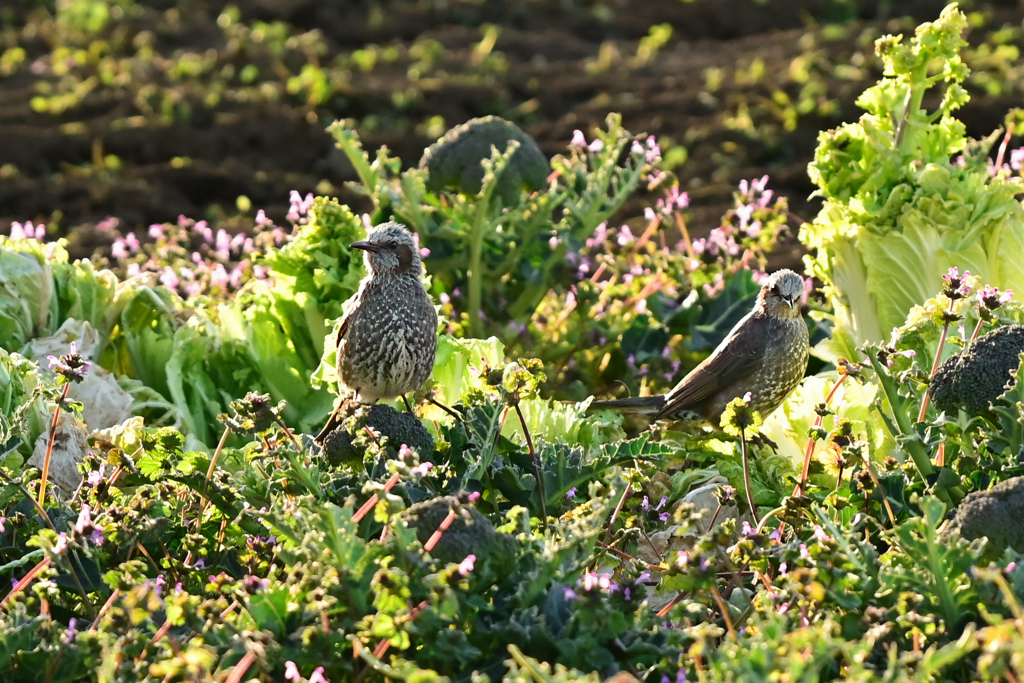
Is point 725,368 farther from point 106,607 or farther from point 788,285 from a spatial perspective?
point 106,607

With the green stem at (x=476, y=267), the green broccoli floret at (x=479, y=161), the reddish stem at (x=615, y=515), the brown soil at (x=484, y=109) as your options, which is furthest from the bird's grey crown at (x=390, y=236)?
the brown soil at (x=484, y=109)

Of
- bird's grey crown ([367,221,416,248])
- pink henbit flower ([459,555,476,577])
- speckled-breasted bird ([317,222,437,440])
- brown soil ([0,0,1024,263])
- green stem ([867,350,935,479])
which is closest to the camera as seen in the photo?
pink henbit flower ([459,555,476,577])

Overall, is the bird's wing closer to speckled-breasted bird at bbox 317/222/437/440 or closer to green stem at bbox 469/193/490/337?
speckled-breasted bird at bbox 317/222/437/440

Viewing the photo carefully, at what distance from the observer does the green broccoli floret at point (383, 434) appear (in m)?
2.88

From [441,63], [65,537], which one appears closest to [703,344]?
[65,537]

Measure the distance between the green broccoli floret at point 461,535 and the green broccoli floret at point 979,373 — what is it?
1163 mm

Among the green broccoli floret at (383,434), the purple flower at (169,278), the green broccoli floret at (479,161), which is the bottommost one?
the purple flower at (169,278)

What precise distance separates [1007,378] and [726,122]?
697 cm

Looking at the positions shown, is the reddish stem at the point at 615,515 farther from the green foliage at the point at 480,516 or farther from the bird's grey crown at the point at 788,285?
the bird's grey crown at the point at 788,285

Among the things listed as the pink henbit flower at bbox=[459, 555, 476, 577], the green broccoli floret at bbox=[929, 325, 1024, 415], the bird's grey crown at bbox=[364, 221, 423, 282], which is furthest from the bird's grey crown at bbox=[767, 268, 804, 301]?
the pink henbit flower at bbox=[459, 555, 476, 577]

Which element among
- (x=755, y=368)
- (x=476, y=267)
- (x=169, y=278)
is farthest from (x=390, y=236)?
(x=169, y=278)

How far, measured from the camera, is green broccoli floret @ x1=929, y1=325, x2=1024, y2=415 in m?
2.82

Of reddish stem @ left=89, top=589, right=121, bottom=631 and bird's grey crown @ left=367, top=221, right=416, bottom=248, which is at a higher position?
bird's grey crown @ left=367, top=221, right=416, bottom=248

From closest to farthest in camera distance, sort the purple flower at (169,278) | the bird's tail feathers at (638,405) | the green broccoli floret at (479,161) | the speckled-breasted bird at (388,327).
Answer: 1. the speckled-breasted bird at (388,327)
2. the bird's tail feathers at (638,405)
3. the green broccoli floret at (479,161)
4. the purple flower at (169,278)
